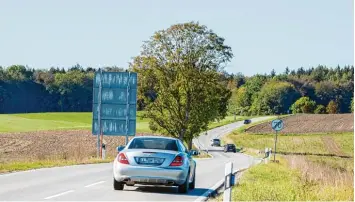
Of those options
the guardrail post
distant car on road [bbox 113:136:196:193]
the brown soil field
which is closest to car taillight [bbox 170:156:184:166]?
distant car on road [bbox 113:136:196:193]

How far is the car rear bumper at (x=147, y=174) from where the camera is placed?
17.7 metres

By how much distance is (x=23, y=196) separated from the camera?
634 inches

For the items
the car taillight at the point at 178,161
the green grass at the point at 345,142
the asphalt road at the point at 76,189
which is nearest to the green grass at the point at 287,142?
the green grass at the point at 345,142

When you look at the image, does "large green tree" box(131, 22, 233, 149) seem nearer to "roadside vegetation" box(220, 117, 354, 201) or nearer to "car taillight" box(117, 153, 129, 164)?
"roadside vegetation" box(220, 117, 354, 201)

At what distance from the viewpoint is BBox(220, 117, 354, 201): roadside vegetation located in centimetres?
1688

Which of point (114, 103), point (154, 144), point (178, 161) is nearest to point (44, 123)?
point (114, 103)

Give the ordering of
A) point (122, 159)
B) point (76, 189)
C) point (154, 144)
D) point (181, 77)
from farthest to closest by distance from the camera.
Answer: point (181, 77), point (154, 144), point (76, 189), point (122, 159)

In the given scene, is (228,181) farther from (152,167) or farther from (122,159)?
(122,159)

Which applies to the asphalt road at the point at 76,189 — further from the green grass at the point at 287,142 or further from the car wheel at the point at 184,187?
the green grass at the point at 287,142

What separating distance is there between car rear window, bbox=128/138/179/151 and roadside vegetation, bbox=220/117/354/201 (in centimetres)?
189

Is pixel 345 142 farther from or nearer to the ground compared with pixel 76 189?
nearer to the ground

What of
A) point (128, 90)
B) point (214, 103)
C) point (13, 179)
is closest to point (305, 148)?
point (214, 103)

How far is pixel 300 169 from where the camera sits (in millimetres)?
29672

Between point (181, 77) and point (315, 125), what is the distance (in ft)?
180
